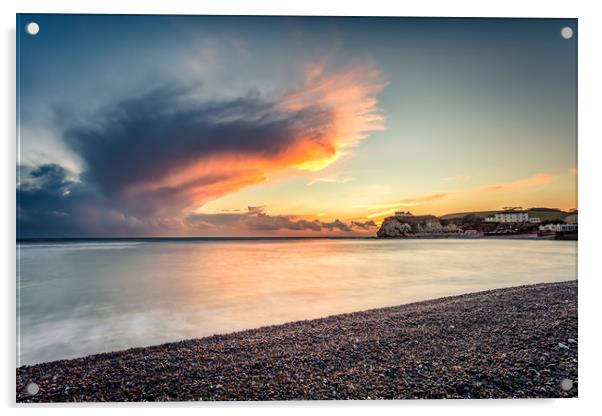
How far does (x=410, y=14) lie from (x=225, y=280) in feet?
7.03

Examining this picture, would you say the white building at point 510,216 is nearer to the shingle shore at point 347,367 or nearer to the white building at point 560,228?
the white building at point 560,228

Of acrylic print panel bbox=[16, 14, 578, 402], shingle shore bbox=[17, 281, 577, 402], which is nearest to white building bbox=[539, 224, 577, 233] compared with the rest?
acrylic print panel bbox=[16, 14, 578, 402]

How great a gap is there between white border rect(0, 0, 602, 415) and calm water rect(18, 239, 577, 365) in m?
0.12

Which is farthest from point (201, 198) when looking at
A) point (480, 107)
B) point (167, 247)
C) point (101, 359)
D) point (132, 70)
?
point (480, 107)

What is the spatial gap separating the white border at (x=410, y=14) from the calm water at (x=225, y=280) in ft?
0.40

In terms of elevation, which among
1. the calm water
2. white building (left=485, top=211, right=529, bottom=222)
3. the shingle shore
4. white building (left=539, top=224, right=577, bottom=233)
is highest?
white building (left=485, top=211, right=529, bottom=222)

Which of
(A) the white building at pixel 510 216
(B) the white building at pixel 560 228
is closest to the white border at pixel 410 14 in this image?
(B) the white building at pixel 560 228

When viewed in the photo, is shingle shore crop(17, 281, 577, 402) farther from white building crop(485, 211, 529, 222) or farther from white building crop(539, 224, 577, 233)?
white building crop(485, 211, 529, 222)

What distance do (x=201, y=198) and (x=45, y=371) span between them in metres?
1.36

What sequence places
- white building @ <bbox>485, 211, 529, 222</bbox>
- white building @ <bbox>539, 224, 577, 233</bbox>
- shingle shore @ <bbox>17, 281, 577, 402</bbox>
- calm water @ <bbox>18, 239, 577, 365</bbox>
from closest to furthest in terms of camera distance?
shingle shore @ <bbox>17, 281, 577, 402</bbox> < calm water @ <bbox>18, 239, 577, 365</bbox> < white building @ <bbox>539, 224, 577, 233</bbox> < white building @ <bbox>485, 211, 529, 222</bbox>

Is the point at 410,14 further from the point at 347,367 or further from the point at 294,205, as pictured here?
the point at 347,367

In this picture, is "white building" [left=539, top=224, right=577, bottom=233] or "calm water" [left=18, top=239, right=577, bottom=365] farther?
"white building" [left=539, top=224, right=577, bottom=233]

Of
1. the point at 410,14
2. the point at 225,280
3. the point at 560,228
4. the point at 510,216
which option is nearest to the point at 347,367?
the point at 225,280

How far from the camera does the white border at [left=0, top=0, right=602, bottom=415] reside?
206cm
